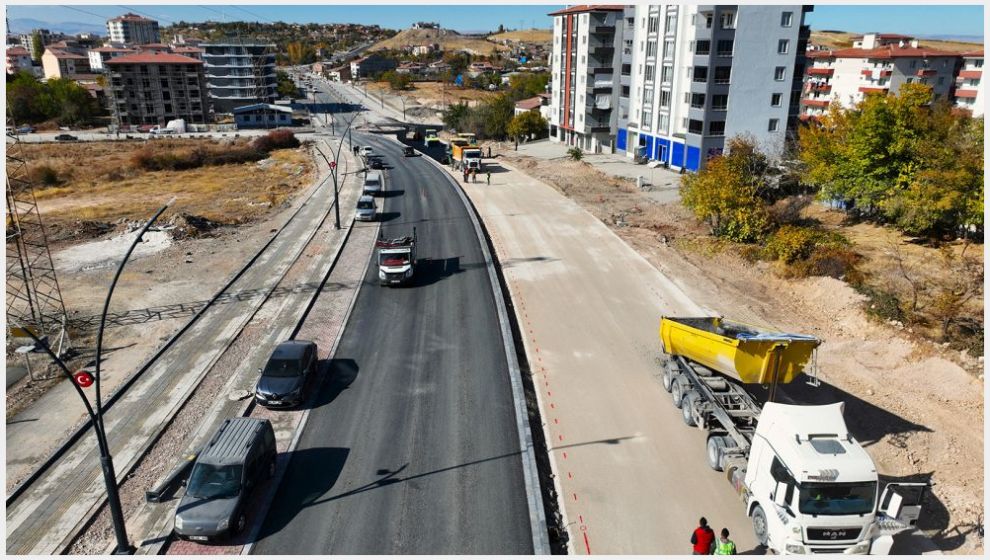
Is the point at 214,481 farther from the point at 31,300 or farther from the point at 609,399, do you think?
the point at 31,300

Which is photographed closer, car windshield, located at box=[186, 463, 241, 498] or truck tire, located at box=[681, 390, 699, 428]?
car windshield, located at box=[186, 463, 241, 498]

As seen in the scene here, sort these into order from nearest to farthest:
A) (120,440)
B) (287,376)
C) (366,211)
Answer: (120,440) < (287,376) < (366,211)

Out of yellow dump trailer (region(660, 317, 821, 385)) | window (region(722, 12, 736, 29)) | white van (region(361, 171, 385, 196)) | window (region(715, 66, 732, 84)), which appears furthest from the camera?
window (region(715, 66, 732, 84))

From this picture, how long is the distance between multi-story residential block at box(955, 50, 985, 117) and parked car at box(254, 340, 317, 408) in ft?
339

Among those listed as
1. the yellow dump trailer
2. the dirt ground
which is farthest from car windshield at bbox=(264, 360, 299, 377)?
the dirt ground

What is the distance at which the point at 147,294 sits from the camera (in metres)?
34.7

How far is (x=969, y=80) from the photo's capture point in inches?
3691

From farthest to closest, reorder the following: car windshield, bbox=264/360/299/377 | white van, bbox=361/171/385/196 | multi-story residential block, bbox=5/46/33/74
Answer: multi-story residential block, bbox=5/46/33/74, white van, bbox=361/171/385/196, car windshield, bbox=264/360/299/377

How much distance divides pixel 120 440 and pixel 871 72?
111 m

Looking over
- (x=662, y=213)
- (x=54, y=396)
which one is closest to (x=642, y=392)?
(x=54, y=396)

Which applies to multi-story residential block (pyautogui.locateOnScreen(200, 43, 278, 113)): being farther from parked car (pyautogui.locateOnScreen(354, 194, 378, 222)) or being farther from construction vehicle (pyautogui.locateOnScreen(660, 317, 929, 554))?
construction vehicle (pyautogui.locateOnScreen(660, 317, 929, 554))

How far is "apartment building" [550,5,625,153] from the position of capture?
78125 mm

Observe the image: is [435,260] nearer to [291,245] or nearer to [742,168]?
[291,245]

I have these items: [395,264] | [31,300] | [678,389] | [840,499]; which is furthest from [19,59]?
[840,499]
